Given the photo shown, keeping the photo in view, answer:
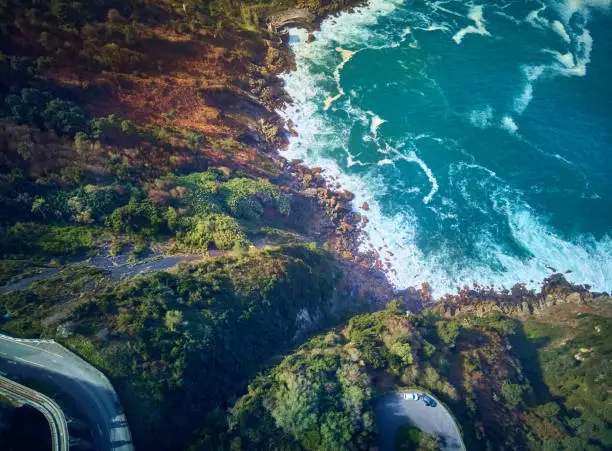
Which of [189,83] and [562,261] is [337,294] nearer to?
[562,261]

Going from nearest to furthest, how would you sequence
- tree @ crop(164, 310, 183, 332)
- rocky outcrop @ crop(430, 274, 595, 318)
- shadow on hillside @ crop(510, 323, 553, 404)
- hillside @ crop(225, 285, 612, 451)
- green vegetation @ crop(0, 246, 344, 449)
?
green vegetation @ crop(0, 246, 344, 449) < hillside @ crop(225, 285, 612, 451) < tree @ crop(164, 310, 183, 332) < shadow on hillside @ crop(510, 323, 553, 404) < rocky outcrop @ crop(430, 274, 595, 318)

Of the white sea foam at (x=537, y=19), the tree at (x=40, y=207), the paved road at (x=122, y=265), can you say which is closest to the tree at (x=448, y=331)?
the paved road at (x=122, y=265)

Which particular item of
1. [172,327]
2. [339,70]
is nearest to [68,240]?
[172,327]

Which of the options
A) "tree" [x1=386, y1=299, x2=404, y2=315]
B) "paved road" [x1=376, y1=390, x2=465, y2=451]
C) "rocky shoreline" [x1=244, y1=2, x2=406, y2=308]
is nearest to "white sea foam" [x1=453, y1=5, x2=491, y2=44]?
"rocky shoreline" [x1=244, y1=2, x2=406, y2=308]

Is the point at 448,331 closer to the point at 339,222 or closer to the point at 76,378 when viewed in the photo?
the point at 339,222

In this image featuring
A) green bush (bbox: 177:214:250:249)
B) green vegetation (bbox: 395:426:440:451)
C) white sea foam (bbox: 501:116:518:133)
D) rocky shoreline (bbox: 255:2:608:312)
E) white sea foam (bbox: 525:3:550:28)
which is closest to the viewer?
green vegetation (bbox: 395:426:440:451)

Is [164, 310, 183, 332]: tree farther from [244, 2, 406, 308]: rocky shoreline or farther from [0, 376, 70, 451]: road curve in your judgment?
[244, 2, 406, 308]: rocky shoreline

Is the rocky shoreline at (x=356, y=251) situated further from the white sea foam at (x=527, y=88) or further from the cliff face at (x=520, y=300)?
the white sea foam at (x=527, y=88)
